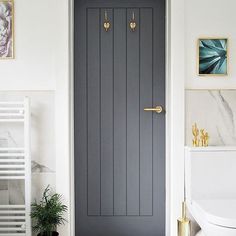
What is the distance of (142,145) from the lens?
8.87 ft

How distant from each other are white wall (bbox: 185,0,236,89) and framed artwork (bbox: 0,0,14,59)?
130 cm

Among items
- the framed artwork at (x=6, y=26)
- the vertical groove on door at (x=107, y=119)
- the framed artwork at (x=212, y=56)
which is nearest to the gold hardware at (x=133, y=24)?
the vertical groove on door at (x=107, y=119)

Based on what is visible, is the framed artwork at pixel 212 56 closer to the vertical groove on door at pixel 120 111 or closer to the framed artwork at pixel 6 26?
the vertical groove on door at pixel 120 111

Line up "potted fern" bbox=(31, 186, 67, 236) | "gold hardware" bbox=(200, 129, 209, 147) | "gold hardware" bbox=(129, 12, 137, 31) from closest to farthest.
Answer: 1. "potted fern" bbox=(31, 186, 67, 236)
2. "gold hardware" bbox=(200, 129, 209, 147)
3. "gold hardware" bbox=(129, 12, 137, 31)

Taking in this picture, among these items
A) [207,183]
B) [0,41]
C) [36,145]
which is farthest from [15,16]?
[207,183]

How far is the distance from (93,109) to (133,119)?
0.33m

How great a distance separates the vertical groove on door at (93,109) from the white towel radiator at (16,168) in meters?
0.54

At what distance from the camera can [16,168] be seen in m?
2.43

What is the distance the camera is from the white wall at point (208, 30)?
2469 mm

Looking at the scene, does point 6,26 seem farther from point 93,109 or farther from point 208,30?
point 208,30

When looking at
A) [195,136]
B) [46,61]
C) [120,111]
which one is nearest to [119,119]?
[120,111]

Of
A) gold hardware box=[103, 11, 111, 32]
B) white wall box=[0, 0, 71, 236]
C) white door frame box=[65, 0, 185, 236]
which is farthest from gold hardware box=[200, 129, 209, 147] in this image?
gold hardware box=[103, 11, 111, 32]

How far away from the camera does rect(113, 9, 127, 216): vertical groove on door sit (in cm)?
268

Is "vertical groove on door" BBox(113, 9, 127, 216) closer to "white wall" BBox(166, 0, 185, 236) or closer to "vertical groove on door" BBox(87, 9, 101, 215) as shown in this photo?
"vertical groove on door" BBox(87, 9, 101, 215)
